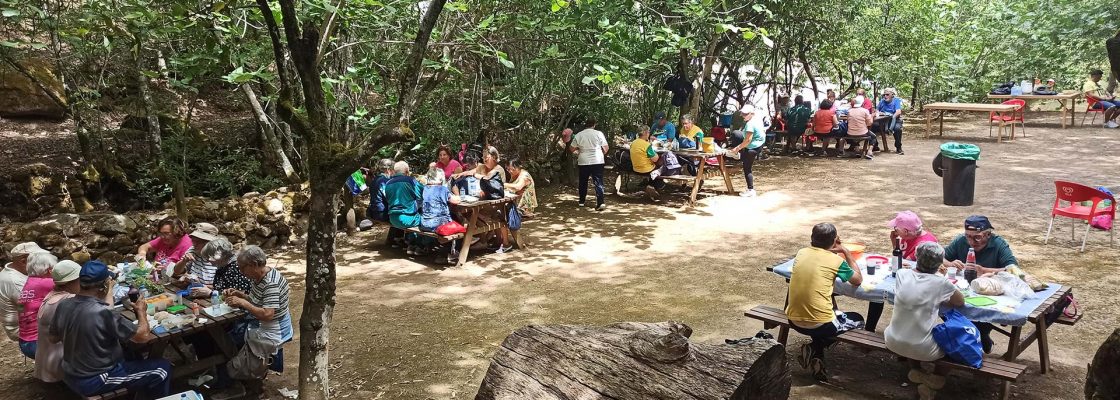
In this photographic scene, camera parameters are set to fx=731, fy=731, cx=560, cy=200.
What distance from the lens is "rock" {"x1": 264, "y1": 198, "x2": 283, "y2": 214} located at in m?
8.91

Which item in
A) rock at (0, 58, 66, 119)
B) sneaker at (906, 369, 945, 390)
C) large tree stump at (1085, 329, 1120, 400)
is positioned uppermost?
rock at (0, 58, 66, 119)

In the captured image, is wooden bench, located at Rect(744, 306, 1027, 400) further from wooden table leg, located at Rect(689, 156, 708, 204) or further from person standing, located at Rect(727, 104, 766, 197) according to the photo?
person standing, located at Rect(727, 104, 766, 197)

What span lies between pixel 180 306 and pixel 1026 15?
65.9ft

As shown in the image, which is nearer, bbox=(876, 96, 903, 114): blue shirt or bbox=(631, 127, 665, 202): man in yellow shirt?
bbox=(631, 127, 665, 202): man in yellow shirt

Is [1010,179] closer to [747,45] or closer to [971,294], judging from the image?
[747,45]

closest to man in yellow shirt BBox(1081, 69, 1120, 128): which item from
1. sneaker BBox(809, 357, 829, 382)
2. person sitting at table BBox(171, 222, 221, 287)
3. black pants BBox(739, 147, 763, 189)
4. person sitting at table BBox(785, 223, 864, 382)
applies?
black pants BBox(739, 147, 763, 189)

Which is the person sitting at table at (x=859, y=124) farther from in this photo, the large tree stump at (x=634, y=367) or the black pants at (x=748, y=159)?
the large tree stump at (x=634, y=367)

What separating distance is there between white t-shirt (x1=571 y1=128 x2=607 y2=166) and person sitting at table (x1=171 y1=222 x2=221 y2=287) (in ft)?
19.5

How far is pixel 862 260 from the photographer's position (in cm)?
552

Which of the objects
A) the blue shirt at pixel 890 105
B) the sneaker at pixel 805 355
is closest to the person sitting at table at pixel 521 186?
the sneaker at pixel 805 355

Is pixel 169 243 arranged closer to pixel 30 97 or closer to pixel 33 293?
pixel 33 293

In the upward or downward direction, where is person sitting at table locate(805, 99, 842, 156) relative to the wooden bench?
upward

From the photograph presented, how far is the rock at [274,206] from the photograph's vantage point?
891cm

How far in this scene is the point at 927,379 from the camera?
441 cm
